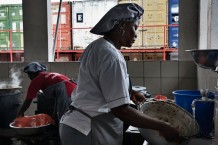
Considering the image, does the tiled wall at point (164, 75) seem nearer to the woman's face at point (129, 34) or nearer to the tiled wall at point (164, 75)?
the tiled wall at point (164, 75)

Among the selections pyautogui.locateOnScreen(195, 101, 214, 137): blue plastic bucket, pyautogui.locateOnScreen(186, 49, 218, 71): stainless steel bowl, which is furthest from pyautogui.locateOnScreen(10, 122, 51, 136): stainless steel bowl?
pyautogui.locateOnScreen(186, 49, 218, 71): stainless steel bowl

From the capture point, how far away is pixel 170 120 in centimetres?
137

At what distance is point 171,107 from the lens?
1364mm

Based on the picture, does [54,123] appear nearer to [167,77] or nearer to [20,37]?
[167,77]

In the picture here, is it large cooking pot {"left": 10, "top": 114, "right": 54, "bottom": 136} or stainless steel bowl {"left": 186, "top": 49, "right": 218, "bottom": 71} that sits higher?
stainless steel bowl {"left": 186, "top": 49, "right": 218, "bottom": 71}

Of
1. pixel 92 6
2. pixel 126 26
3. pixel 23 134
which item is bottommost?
pixel 23 134

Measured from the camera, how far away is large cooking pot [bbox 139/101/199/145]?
3.87 feet

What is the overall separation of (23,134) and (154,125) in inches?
69.8

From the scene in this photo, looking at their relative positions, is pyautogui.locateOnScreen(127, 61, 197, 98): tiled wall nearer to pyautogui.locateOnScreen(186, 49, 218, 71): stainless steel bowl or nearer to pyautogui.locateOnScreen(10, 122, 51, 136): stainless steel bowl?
pyautogui.locateOnScreen(10, 122, 51, 136): stainless steel bowl

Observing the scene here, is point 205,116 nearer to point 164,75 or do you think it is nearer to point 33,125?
point 33,125

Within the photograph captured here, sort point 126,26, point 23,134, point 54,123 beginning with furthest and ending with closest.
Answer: point 54,123
point 23,134
point 126,26

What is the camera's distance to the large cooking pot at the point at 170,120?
3.87 ft

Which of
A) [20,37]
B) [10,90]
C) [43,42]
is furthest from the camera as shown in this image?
[20,37]

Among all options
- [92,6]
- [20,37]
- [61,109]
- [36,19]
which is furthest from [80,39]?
[61,109]
